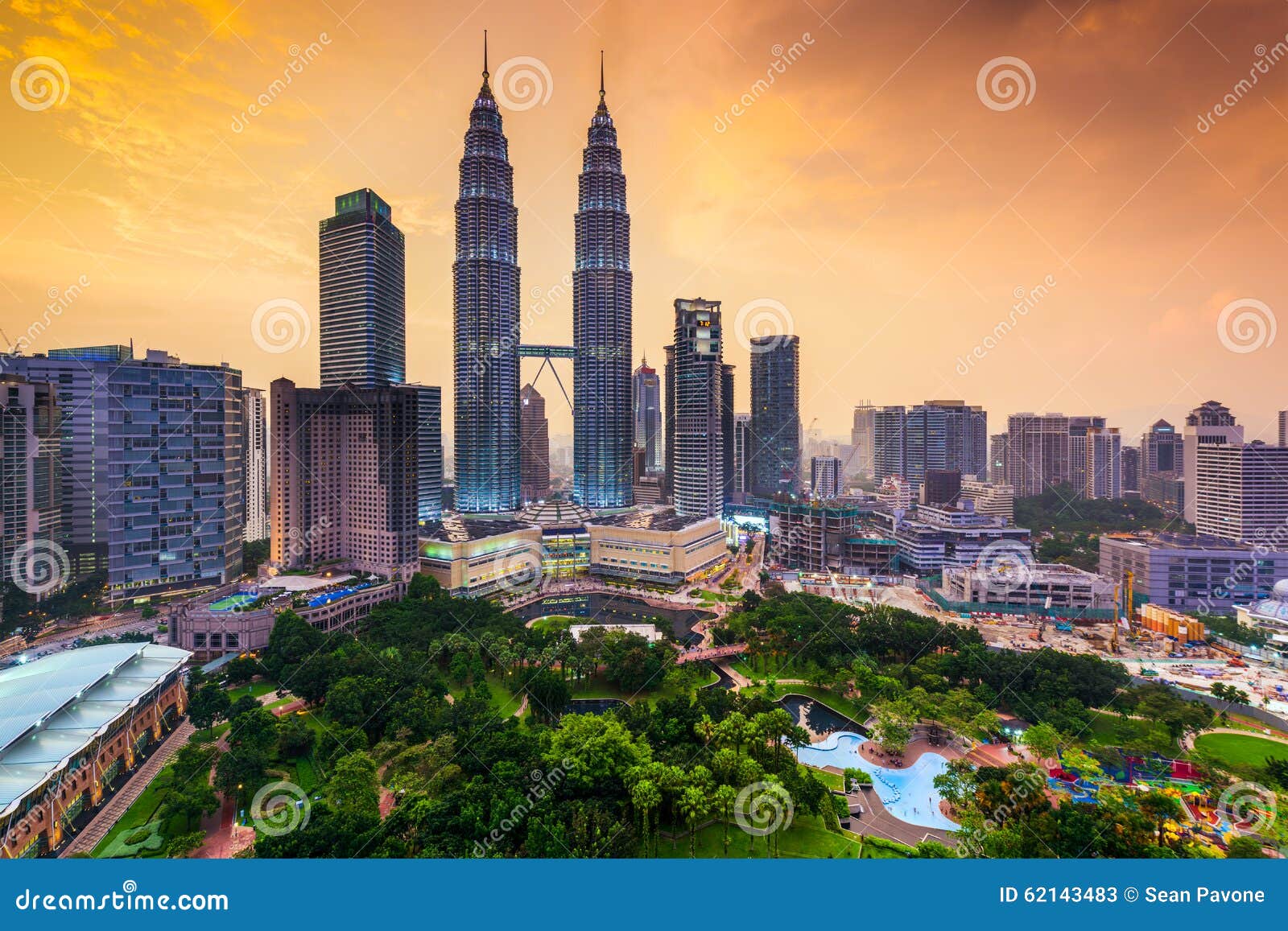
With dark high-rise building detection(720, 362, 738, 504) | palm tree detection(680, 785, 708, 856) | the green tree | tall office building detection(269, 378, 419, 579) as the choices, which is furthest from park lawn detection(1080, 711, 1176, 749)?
dark high-rise building detection(720, 362, 738, 504)

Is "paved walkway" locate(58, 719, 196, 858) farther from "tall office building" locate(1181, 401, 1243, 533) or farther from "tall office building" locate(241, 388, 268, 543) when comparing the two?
"tall office building" locate(1181, 401, 1243, 533)

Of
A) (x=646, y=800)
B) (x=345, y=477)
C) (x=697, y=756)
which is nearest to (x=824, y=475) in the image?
(x=345, y=477)

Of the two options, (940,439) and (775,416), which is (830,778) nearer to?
(775,416)

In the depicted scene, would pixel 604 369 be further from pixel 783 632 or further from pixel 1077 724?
pixel 1077 724

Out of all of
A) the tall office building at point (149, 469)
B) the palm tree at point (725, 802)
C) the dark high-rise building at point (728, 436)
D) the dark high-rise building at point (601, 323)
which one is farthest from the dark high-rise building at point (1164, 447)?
the tall office building at point (149, 469)

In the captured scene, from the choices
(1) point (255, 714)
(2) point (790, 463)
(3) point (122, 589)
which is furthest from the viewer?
(2) point (790, 463)

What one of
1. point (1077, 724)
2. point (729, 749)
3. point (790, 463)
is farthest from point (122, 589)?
point (790, 463)
